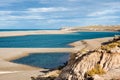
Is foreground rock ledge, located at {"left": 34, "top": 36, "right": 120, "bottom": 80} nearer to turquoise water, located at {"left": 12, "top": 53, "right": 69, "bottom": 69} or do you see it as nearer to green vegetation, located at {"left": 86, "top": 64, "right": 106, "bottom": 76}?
green vegetation, located at {"left": 86, "top": 64, "right": 106, "bottom": 76}

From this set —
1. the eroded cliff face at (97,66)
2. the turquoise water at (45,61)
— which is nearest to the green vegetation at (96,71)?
the eroded cliff face at (97,66)

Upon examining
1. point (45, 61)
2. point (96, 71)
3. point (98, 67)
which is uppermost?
point (98, 67)

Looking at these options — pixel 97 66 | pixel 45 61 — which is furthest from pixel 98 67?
pixel 45 61

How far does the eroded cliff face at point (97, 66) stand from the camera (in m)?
17.8

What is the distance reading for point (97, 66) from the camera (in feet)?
61.3

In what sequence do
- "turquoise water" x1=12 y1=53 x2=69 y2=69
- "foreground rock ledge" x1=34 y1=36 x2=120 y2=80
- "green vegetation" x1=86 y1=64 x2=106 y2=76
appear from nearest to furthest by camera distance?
1. "foreground rock ledge" x1=34 y1=36 x2=120 y2=80
2. "green vegetation" x1=86 y1=64 x2=106 y2=76
3. "turquoise water" x1=12 y1=53 x2=69 y2=69

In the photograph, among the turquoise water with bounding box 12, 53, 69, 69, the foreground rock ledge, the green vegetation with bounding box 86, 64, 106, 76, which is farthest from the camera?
the turquoise water with bounding box 12, 53, 69, 69

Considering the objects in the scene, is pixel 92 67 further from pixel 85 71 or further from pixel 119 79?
pixel 119 79

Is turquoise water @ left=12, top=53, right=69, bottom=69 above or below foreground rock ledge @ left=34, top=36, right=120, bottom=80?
below

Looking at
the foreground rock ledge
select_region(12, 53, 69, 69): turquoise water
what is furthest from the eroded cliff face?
select_region(12, 53, 69, 69): turquoise water

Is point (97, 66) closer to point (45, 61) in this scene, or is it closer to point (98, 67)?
point (98, 67)

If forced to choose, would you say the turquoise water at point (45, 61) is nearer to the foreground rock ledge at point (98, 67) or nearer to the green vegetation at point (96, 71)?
the foreground rock ledge at point (98, 67)

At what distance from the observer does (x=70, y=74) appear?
61.8 feet

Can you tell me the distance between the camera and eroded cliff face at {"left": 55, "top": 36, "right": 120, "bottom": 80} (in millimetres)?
17750
